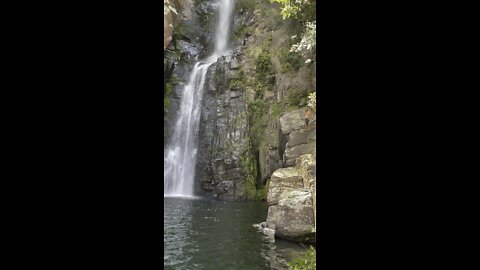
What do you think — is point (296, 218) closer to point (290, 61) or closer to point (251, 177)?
point (251, 177)

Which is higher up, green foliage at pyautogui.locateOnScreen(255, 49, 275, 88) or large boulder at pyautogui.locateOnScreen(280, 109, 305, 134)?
green foliage at pyautogui.locateOnScreen(255, 49, 275, 88)

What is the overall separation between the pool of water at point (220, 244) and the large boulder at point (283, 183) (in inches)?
53.2

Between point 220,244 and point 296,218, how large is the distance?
2.54m

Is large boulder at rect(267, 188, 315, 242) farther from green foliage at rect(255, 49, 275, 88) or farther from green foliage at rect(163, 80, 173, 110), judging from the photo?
green foliage at rect(163, 80, 173, 110)

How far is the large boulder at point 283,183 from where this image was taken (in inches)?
524

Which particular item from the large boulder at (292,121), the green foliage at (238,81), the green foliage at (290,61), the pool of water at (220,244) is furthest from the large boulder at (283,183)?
the green foliage at (238,81)

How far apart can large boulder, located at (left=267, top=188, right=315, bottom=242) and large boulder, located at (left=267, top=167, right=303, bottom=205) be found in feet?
8.49

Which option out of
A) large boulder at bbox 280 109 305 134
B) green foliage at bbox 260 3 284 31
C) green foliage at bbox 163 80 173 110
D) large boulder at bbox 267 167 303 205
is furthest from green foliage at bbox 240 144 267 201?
green foliage at bbox 260 3 284 31

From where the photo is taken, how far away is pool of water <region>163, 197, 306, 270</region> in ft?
29.2

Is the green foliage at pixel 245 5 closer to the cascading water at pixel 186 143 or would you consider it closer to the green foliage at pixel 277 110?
the cascading water at pixel 186 143
